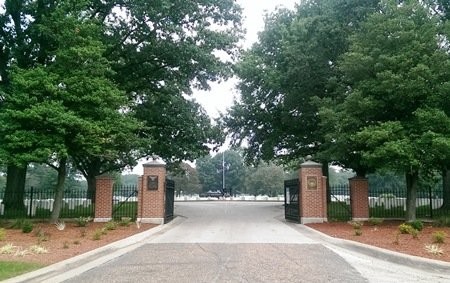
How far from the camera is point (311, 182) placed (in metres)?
20.5

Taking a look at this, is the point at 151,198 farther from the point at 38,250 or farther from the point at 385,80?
the point at 385,80

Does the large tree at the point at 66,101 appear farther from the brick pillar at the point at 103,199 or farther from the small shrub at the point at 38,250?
the small shrub at the point at 38,250

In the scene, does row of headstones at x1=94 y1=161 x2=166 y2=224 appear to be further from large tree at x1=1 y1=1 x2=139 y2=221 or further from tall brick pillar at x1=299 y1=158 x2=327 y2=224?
tall brick pillar at x1=299 y1=158 x2=327 y2=224

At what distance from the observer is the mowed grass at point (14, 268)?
812 cm

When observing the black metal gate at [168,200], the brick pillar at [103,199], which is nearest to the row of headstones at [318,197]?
the black metal gate at [168,200]

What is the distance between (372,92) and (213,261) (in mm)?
11118

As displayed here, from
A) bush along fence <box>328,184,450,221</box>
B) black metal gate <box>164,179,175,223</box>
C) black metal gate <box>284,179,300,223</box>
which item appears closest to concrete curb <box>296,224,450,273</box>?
black metal gate <box>284,179,300,223</box>

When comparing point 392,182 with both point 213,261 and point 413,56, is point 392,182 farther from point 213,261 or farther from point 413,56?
point 213,261

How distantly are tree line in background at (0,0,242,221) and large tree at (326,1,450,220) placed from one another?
847cm

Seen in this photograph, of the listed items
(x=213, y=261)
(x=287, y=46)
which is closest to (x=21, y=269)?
(x=213, y=261)

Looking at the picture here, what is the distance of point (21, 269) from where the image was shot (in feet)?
28.4

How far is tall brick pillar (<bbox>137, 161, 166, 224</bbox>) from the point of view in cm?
2044

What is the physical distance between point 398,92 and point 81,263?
12.7 meters

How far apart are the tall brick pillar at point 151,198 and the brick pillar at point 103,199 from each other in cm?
144
